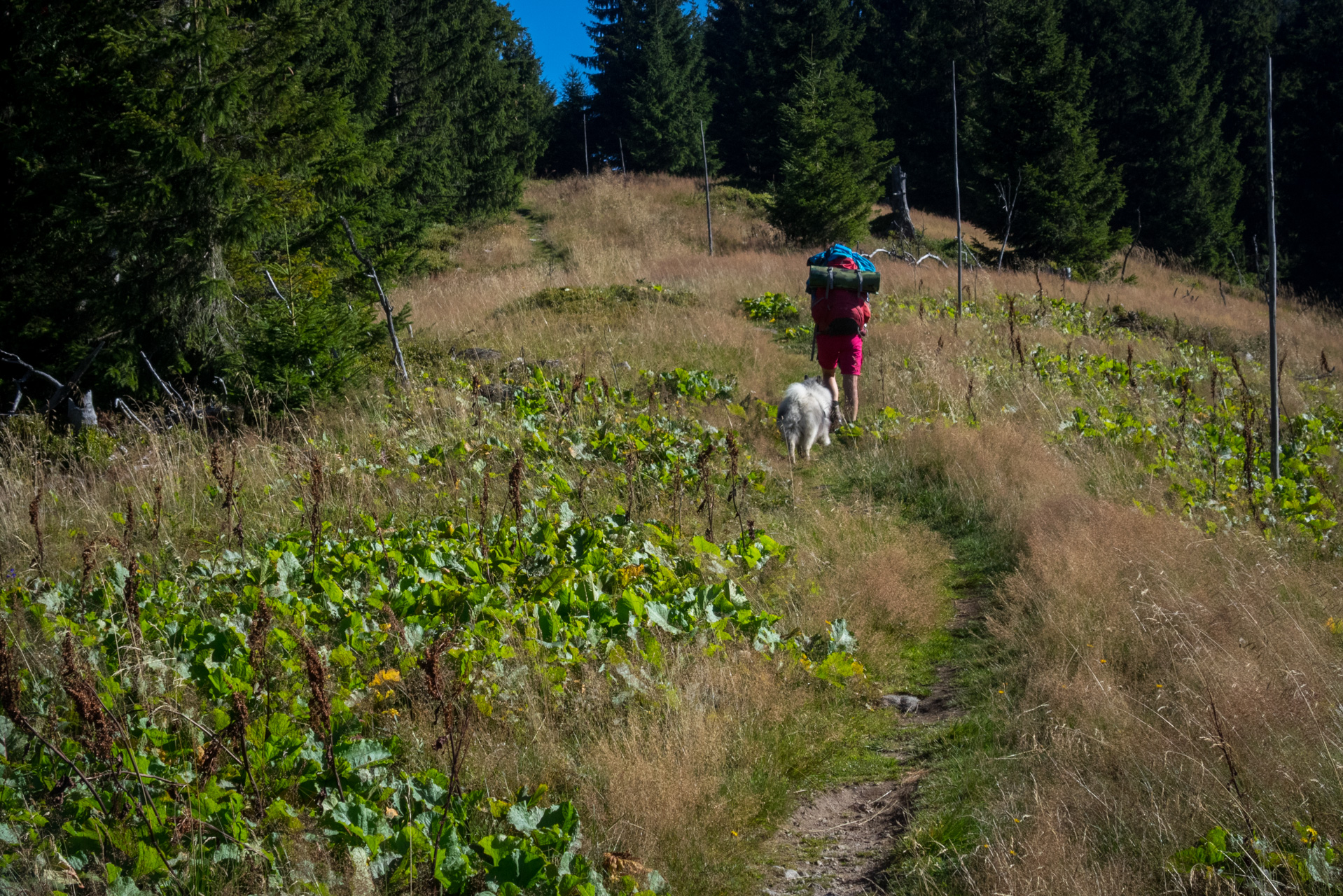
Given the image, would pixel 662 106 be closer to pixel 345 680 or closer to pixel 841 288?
pixel 841 288

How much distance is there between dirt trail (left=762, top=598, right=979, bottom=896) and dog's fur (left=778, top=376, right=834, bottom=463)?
12.8 feet

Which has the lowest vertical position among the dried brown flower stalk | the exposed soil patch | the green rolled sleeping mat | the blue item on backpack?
the exposed soil patch

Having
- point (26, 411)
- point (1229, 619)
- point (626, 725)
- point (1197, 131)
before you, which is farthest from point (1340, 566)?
point (1197, 131)

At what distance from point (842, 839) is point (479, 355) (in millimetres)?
8002

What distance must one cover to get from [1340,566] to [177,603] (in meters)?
5.51

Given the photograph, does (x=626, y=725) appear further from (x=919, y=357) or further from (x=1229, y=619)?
(x=919, y=357)

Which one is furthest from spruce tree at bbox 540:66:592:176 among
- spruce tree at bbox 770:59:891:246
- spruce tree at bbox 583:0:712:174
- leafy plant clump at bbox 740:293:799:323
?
leafy plant clump at bbox 740:293:799:323

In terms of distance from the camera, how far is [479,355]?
32.6ft

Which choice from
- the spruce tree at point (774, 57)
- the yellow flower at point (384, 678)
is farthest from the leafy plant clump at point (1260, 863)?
the spruce tree at point (774, 57)

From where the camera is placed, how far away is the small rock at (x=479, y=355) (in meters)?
9.82

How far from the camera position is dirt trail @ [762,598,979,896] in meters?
2.65

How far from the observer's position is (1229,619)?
357 centimetres

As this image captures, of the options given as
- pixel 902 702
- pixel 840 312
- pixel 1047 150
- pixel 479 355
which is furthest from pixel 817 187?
pixel 902 702

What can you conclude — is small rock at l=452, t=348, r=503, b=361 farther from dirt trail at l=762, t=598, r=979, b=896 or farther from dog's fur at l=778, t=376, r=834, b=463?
dirt trail at l=762, t=598, r=979, b=896
